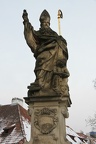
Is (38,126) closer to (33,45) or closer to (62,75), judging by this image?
(62,75)

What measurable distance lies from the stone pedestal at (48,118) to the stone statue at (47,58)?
0.16 meters

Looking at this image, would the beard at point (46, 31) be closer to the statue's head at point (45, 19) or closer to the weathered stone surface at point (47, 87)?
the weathered stone surface at point (47, 87)

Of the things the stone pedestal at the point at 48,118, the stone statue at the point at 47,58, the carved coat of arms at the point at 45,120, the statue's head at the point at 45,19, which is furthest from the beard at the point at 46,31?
the carved coat of arms at the point at 45,120

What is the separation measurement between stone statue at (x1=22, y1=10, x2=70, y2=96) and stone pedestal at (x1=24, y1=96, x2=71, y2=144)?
Result: 16cm

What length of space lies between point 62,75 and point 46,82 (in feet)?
1.31

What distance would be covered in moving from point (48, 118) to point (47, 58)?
147cm

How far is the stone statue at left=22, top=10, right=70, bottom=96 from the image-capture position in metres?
6.57

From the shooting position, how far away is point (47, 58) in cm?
689

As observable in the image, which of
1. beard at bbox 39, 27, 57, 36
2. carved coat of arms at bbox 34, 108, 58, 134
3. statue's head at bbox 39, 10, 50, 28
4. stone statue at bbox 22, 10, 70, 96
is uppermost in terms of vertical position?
statue's head at bbox 39, 10, 50, 28

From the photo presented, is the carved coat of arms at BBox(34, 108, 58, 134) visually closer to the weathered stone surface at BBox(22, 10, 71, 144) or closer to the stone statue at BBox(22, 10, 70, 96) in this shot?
the weathered stone surface at BBox(22, 10, 71, 144)

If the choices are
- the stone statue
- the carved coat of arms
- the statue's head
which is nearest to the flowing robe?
the stone statue

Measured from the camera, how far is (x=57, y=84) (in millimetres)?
6559

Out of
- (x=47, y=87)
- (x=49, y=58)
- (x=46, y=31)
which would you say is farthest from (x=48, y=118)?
(x=46, y=31)

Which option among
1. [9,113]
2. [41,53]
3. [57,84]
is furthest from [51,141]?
[9,113]
